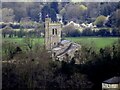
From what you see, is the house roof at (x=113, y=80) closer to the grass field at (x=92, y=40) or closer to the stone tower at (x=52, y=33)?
the grass field at (x=92, y=40)

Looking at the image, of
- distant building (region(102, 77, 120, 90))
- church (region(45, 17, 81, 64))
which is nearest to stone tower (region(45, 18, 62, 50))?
church (region(45, 17, 81, 64))

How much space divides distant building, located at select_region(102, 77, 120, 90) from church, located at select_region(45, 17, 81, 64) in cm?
41

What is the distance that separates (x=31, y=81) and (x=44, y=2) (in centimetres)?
92

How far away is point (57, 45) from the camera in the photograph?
4832mm

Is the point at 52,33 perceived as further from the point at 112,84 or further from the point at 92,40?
the point at 112,84

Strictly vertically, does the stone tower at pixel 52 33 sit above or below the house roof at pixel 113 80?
above

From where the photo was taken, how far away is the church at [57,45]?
188 inches

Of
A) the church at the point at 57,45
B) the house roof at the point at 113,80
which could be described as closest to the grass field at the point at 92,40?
the church at the point at 57,45

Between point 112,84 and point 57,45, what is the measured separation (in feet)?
2.51

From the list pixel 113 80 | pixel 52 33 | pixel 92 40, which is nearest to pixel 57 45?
pixel 52 33

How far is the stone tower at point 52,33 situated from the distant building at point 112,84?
0.73 metres

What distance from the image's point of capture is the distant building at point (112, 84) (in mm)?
4762

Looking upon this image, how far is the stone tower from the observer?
15.7 feet

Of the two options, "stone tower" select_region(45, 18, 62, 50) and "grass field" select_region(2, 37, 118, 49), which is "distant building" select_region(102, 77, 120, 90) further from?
"stone tower" select_region(45, 18, 62, 50)
